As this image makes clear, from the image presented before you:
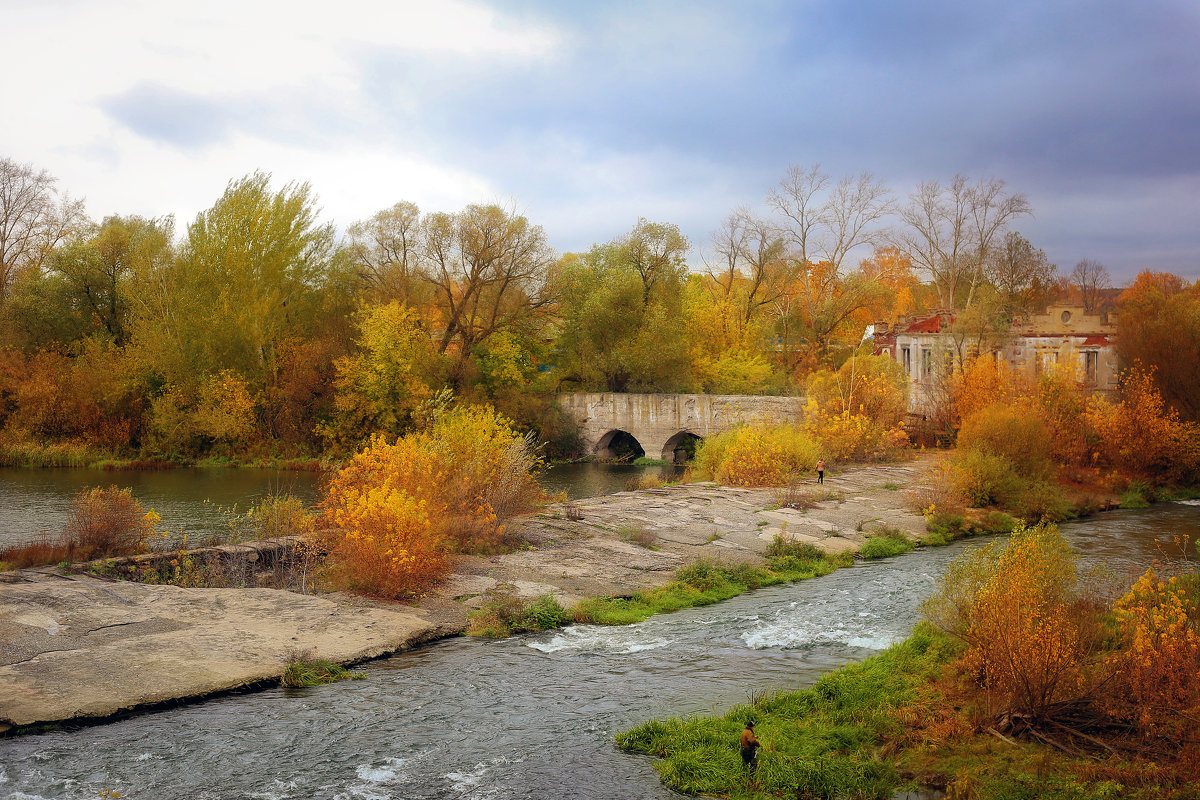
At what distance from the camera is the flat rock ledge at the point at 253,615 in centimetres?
788

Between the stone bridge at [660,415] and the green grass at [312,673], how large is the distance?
27.1 m

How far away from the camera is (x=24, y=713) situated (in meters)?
7.14

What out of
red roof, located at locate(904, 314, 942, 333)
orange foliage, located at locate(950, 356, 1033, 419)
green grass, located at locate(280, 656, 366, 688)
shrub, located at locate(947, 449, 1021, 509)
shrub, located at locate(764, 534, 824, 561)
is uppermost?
red roof, located at locate(904, 314, 942, 333)

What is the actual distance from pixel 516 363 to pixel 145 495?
18.2 metres

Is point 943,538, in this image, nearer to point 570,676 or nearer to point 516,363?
point 570,676

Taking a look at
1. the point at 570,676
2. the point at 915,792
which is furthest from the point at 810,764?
the point at 570,676

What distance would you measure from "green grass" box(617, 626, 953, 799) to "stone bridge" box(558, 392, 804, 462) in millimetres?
26009

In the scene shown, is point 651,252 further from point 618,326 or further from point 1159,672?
point 1159,672

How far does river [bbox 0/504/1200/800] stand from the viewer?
636cm

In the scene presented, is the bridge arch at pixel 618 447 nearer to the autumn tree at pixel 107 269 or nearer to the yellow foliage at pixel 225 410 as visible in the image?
the yellow foliage at pixel 225 410

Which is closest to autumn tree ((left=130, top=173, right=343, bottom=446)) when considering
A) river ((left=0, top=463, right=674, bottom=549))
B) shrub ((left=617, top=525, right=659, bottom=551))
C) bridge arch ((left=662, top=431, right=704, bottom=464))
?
river ((left=0, top=463, right=674, bottom=549))

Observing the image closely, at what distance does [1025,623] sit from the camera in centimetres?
719

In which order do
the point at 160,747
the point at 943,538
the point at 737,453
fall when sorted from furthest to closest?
1. the point at 737,453
2. the point at 943,538
3. the point at 160,747

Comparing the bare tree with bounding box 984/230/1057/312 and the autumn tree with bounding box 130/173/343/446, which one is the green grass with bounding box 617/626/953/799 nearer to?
the autumn tree with bounding box 130/173/343/446
